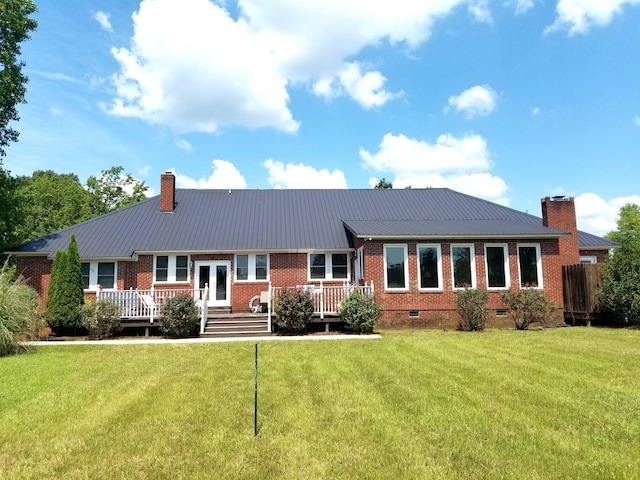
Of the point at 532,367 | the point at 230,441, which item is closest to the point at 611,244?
the point at 532,367

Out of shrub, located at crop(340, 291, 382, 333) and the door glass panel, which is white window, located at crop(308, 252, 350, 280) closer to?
the door glass panel

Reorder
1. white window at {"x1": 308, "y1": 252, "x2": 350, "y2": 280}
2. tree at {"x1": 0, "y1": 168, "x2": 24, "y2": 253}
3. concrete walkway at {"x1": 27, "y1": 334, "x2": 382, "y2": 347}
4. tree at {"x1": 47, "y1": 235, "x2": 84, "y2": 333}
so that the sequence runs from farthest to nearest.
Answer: tree at {"x1": 0, "y1": 168, "x2": 24, "y2": 253}, white window at {"x1": 308, "y1": 252, "x2": 350, "y2": 280}, tree at {"x1": 47, "y1": 235, "x2": 84, "y2": 333}, concrete walkway at {"x1": 27, "y1": 334, "x2": 382, "y2": 347}

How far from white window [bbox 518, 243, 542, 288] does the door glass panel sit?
12.6 metres

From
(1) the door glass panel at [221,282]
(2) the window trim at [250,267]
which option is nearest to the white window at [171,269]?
(1) the door glass panel at [221,282]

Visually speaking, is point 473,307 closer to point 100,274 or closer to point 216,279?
point 216,279

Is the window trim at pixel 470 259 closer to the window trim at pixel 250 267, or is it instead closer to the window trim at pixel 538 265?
the window trim at pixel 538 265

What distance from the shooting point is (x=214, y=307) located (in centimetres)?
1948

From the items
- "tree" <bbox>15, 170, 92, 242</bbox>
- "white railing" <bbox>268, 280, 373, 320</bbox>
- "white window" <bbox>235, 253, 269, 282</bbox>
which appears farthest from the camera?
"tree" <bbox>15, 170, 92, 242</bbox>

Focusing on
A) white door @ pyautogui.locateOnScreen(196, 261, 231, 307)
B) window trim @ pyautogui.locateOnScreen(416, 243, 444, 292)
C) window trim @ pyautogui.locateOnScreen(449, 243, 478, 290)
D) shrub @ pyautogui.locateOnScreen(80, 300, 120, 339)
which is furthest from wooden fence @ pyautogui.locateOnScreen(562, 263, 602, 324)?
shrub @ pyautogui.locateOnScreen(80, 300, 120, 339)

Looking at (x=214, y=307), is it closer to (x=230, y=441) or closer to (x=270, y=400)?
(x=270, y=400)

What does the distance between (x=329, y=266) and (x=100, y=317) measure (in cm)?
961

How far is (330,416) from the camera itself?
19.7 feet

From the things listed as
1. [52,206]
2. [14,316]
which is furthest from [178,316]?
[52,206]

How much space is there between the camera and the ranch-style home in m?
17.3
